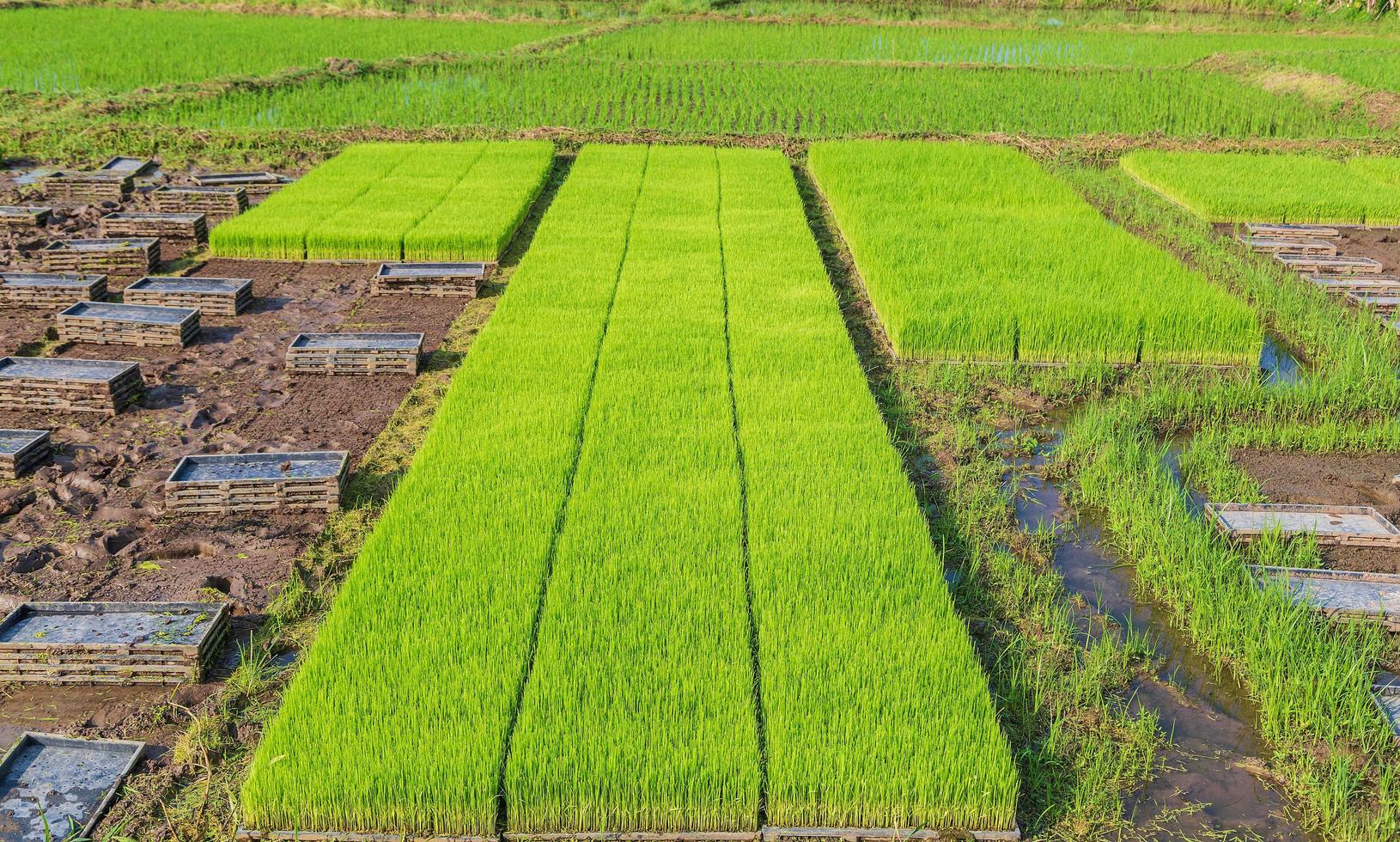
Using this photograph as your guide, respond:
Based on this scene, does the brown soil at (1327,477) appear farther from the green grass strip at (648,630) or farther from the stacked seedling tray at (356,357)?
the stacked seedling tray at (356,357)

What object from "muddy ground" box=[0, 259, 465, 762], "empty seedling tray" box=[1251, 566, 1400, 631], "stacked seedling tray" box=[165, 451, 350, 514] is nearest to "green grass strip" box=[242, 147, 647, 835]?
"stacked seedling tray" box=[165, 451, 350, 514]

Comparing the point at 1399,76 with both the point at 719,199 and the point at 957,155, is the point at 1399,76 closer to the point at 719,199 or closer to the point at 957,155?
the point at 957,155

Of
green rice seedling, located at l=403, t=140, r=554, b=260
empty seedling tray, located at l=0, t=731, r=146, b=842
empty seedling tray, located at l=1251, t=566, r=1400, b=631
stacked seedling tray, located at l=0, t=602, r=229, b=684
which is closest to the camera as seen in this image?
empty seedling tray, located at l=0, t=731, r=146, b=842

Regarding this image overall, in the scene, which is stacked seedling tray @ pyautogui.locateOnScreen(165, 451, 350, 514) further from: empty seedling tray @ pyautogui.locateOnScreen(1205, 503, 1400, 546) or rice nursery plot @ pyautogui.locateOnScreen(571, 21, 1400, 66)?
rice nursery plot @ pyautogui.locateOnScreen(571, 21, 1400, 66)

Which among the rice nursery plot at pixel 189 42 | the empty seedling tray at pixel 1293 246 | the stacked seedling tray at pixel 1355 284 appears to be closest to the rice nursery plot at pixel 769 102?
the rice nursery plot at pixel 189 42

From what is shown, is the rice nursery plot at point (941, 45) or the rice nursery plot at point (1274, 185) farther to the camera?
the rice nursery plot at point (941, 45)

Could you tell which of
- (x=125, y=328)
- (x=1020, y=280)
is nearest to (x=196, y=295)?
(x=125, y=328)

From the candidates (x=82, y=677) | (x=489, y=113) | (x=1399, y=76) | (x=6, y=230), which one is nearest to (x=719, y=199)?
(x=489, y=113)
